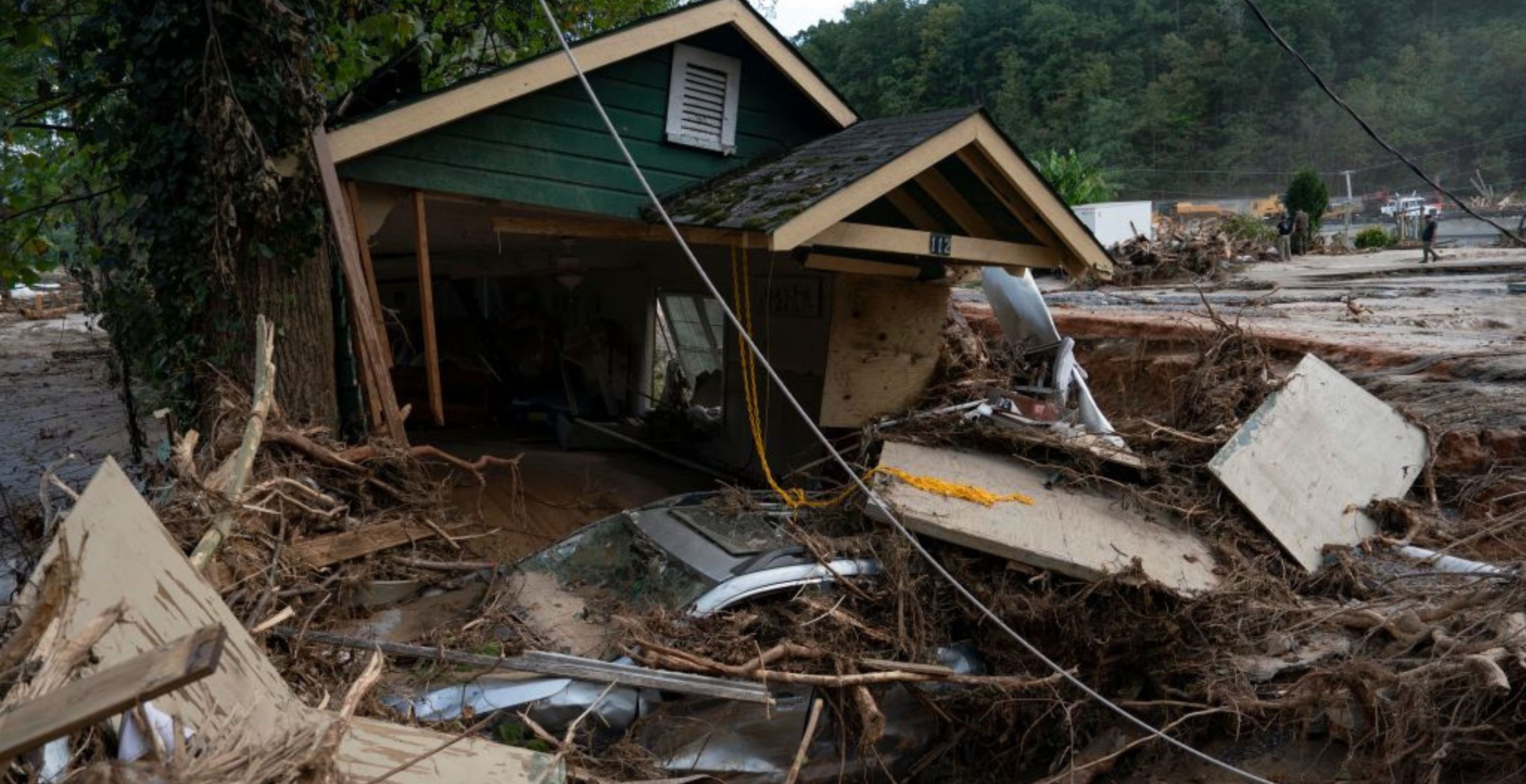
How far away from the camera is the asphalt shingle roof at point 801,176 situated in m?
7.20

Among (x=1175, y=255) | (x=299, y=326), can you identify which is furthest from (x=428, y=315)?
(x=1175, y=255)

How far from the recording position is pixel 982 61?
63344mm

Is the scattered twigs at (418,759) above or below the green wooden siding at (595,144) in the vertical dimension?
below

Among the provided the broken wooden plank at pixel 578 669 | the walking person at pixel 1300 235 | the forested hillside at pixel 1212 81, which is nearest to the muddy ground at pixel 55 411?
the broken wooden plank at pixel 578 669

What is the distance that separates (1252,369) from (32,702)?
8127mm

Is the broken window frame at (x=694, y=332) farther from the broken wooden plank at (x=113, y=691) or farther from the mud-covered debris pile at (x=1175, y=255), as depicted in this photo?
the mud-covered debris pile at (x=1175, y=255)

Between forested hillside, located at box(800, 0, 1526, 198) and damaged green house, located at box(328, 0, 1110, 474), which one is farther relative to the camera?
forested hillside, located at box(800, 0, 1526, 198)

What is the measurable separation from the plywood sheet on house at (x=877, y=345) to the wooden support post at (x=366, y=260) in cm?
394

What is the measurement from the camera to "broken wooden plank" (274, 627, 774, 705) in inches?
198

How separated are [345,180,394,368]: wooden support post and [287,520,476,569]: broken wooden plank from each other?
1.21 meters

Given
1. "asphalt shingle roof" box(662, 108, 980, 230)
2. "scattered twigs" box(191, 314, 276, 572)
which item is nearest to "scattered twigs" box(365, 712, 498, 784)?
"scattered twigs" box(191, 314, 276, 572)

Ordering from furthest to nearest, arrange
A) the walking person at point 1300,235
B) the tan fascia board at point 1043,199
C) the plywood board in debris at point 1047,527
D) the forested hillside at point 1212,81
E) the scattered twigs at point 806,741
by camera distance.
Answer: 1. the forested hillside at point 1212,81
2. the walking person at point 1300,235
3. the tan fascia board at point 1043,199
4. the plywood board in debris at point 1047,527
5. the scattered twigs at point 806,741

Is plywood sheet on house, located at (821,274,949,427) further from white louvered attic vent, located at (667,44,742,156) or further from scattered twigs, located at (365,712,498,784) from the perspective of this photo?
scattered twigs, located at (365,712,498,784)

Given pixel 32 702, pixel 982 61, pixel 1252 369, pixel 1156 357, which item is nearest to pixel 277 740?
pixel 32 702
